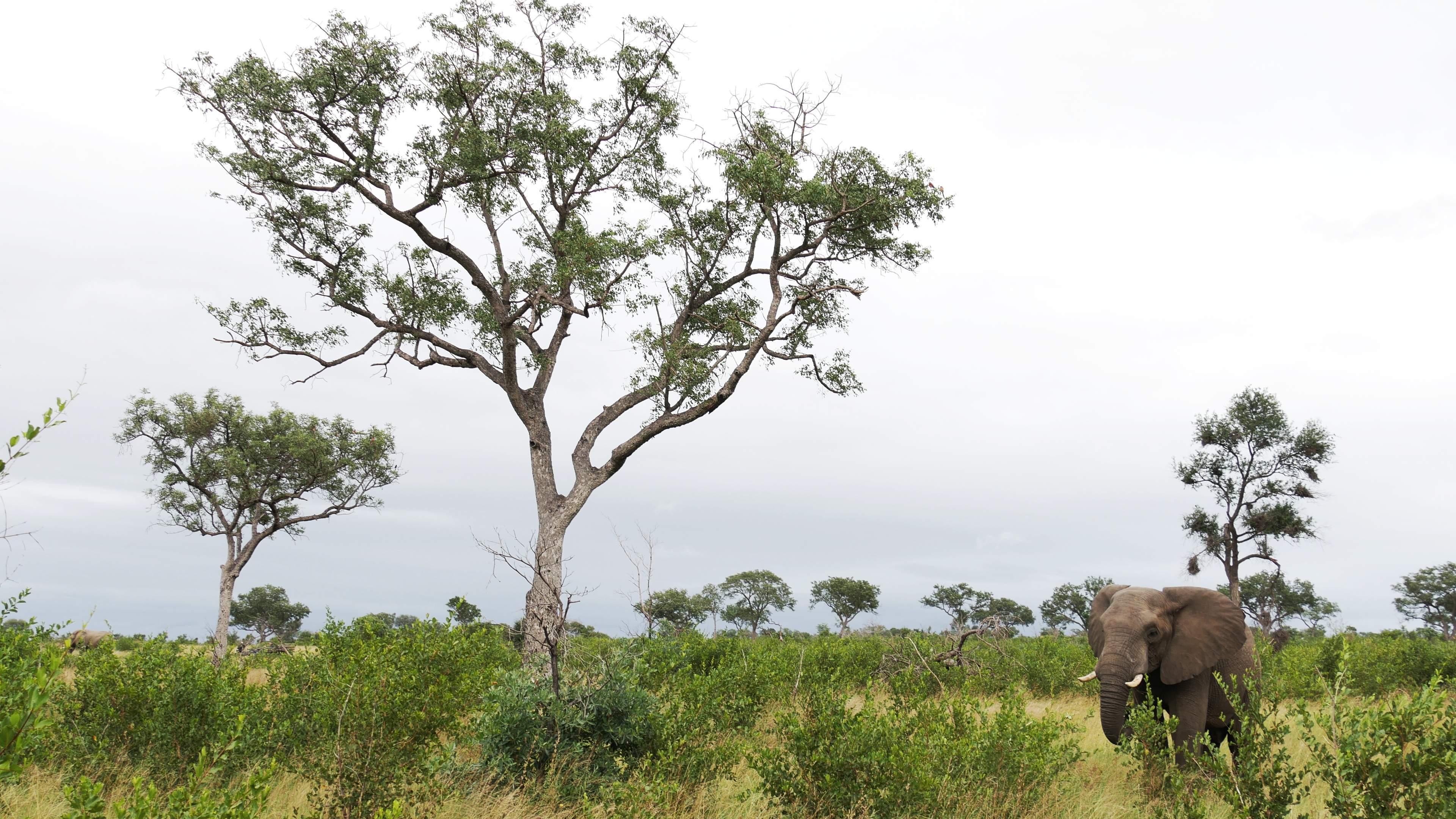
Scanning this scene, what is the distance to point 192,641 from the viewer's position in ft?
37.0

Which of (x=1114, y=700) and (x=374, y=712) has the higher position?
(x=374, y=712)

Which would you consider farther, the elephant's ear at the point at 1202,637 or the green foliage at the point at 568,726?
the elephant's ear at the point at 1202,637

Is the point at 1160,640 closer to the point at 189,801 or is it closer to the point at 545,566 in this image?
the point at 189,801

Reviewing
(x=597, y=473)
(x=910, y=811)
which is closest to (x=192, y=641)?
(x=597, y=473)

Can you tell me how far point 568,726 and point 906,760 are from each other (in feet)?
10.1

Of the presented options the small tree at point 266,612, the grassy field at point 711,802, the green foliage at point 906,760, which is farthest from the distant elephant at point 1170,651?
the small tree at point 266,612

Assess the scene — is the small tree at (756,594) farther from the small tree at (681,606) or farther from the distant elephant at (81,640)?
the distant elephant at (81,640)

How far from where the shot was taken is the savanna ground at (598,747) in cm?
557

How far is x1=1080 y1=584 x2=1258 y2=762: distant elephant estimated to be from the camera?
28.2 feet

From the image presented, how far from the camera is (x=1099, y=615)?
31.9ft

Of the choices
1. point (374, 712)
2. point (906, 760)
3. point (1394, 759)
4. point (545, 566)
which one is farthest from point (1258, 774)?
point (545, 566)

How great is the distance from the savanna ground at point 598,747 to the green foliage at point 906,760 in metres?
0.02

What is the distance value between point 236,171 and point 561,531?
11.2 meters

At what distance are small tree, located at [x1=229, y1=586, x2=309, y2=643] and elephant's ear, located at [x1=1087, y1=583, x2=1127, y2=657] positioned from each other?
57.6m
